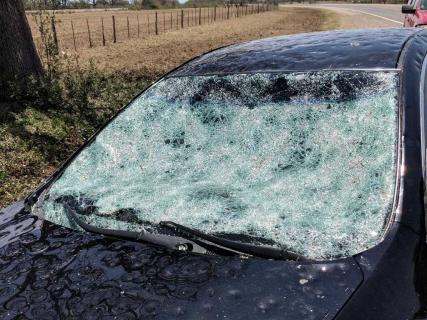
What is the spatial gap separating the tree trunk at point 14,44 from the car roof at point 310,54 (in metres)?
4.69

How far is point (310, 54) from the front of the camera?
7.79ft

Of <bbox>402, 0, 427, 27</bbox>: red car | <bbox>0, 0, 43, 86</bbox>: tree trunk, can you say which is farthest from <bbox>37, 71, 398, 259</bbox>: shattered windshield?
<bbox>402, 0, 427, 27</bbox>: red car

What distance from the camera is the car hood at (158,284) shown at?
4.39ft

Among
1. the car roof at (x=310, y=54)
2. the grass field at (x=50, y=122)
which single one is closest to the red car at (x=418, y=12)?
the grass field at (x=50, y=122)

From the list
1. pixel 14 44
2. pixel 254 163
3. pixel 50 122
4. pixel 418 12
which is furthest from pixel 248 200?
pixel 418 12

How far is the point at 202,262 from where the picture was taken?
1560mm

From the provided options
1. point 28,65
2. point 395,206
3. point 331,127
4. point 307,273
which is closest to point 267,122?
point 331,127

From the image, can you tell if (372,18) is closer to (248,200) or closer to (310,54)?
(310,54)

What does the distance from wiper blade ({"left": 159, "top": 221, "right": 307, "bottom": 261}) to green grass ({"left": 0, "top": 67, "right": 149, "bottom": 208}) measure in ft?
11.0

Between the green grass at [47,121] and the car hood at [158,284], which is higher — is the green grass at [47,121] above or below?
below

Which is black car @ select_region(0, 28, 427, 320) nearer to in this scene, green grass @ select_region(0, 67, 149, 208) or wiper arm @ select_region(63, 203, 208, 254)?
wiper arm @ select_region(63, 203, 208, 254)

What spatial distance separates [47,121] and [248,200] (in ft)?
16.9

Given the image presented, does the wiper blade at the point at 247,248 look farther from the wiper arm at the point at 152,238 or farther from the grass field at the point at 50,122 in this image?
the grass field at the point at 50,122

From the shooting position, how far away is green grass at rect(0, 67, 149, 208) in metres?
5.30
